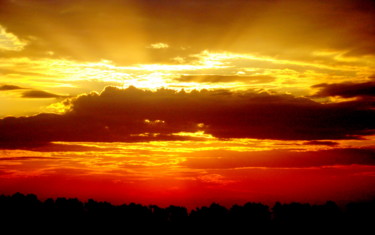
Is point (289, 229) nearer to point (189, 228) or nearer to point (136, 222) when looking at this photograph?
point (189, 228)

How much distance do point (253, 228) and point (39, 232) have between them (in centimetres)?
4172

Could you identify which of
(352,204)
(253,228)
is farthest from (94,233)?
(352,204)

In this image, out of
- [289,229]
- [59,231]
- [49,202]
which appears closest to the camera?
[289,229]

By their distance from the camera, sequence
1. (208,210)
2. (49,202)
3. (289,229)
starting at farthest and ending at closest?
(49,202) → (208,210) → (289,229)

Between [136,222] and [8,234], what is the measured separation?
25088 mm

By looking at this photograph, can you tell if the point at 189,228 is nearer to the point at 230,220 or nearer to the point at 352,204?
the point at 230,220

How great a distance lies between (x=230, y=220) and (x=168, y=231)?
12.7 metres

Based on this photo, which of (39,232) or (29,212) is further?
(29,212)

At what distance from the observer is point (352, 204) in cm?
9194

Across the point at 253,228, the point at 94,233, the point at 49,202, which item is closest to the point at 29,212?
the point at 49,202

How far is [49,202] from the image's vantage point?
11256 cm

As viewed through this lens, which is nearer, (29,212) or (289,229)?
(289,229)

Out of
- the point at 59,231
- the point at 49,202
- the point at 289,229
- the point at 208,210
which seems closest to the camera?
the point at 289,229

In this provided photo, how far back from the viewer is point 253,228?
301 ft
